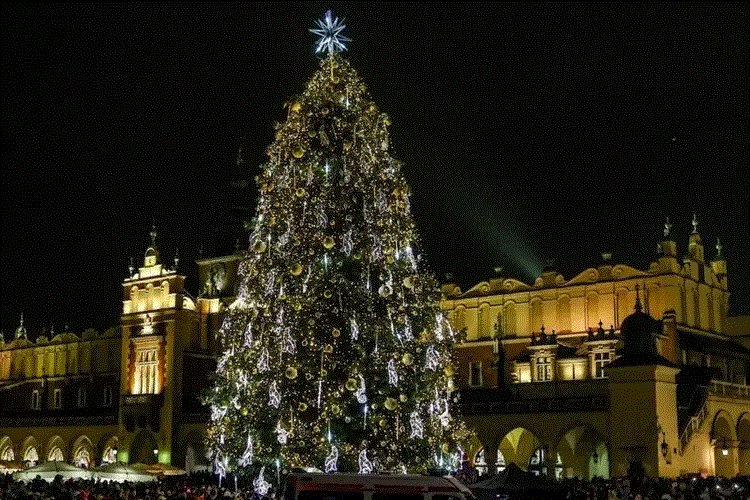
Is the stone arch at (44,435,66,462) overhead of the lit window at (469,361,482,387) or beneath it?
beneath

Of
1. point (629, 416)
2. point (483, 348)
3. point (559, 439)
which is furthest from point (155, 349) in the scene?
point (629, 416)

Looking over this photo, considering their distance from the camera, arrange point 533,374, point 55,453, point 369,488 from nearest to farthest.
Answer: point 369,488
point 533,374
point 55,453

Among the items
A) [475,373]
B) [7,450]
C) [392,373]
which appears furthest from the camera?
[7,450]

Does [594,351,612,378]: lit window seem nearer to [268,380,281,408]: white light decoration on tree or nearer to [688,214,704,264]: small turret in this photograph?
[688,214,704,264]: small turret

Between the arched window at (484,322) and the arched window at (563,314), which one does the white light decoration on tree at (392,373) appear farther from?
the arched window at (484,322)

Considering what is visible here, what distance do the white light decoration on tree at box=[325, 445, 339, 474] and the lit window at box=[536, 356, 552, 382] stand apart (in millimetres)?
31846

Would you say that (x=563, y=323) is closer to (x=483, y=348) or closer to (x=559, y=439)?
(x=483, y=348)

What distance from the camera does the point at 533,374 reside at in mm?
60312

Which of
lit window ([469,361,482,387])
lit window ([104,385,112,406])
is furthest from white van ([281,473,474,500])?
lit window ([104,385,112,406])

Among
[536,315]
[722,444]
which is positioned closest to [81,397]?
[536,315]

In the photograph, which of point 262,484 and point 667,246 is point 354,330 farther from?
point 667,246

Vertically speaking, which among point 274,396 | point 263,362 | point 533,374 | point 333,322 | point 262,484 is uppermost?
point 533,374

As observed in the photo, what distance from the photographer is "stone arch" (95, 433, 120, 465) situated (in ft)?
222

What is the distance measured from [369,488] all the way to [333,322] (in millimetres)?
10814
